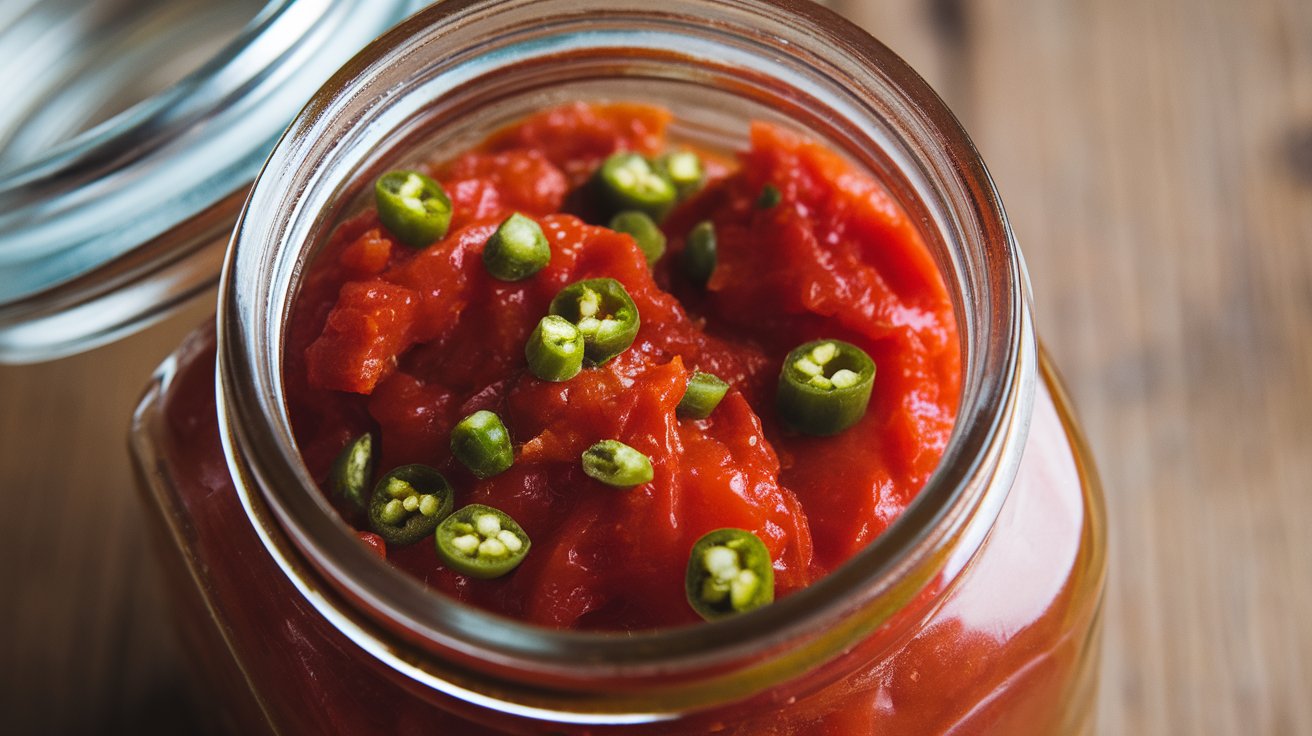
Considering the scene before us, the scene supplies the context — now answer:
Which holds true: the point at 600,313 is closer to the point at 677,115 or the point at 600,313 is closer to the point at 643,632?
the point at 643,632

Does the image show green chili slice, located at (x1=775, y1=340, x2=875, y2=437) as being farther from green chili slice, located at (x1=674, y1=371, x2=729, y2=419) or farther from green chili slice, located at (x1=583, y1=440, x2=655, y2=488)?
green chili slice, located at (x1=583, y1=440, x2=655, y2=488)

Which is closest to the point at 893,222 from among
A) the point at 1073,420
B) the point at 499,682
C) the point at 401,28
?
the point at 1073,420

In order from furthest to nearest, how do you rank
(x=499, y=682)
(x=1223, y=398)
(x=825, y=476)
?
(x=1223, y=398) < (x=825, y=476) < (x=499, y=682)

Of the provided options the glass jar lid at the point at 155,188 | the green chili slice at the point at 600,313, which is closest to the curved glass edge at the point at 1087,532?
the green chili slice at the point at 600,313

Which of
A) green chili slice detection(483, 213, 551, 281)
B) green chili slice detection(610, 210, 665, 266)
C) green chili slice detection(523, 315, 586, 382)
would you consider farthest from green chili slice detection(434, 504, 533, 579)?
green chili slice detection(610, 210, 665, 266)

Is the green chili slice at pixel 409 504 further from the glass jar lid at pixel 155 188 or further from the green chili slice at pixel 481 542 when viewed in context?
the glass jar lid at pixel 155 188

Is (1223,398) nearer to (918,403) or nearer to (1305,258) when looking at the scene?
(1305,258)
